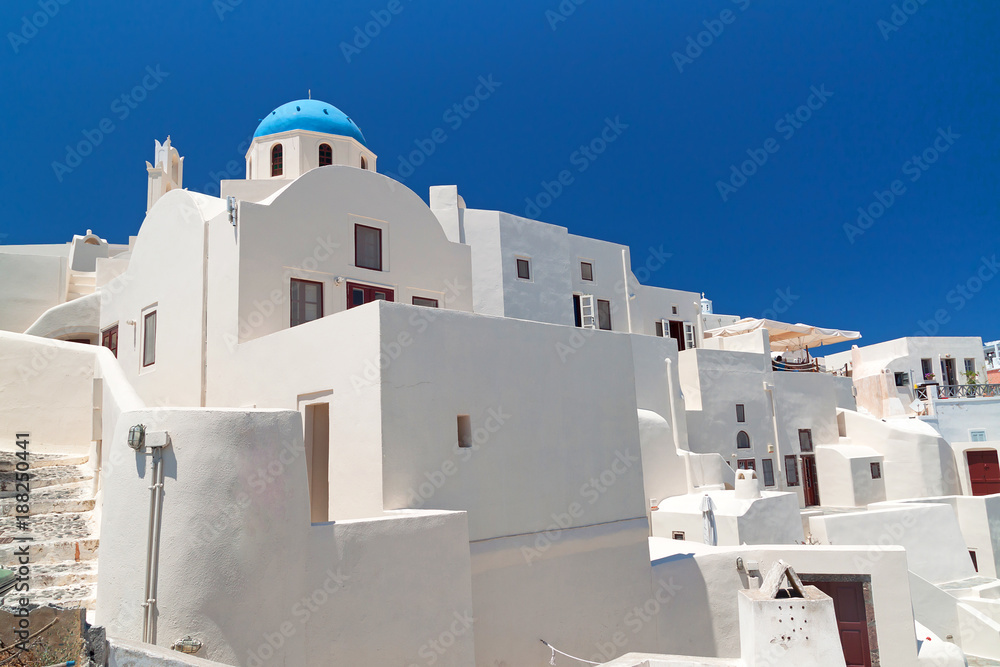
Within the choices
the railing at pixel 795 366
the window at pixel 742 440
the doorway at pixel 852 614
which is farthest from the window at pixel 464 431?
the railing at pixel 795 366

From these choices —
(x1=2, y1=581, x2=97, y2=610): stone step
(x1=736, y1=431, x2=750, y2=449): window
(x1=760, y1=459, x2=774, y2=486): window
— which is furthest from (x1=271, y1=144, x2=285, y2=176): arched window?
(x1=760, y1=459, x2=774, y2=486): window

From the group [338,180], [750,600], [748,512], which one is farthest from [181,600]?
[748,512]

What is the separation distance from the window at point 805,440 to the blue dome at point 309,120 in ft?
70.6

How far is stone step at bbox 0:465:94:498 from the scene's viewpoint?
919 cm

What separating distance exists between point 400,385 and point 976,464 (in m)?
29.8

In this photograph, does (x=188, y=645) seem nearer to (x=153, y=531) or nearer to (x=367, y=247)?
(x=153, y=531)

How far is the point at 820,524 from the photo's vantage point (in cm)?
2014

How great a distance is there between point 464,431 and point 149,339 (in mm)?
7553

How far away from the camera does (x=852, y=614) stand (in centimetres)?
1286

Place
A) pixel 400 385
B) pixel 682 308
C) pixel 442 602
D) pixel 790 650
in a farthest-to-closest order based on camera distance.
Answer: pixel 682 308
pixel 400 385
pixel 442 602
pixel 790 650

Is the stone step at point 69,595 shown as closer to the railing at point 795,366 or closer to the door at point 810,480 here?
the door at point 810,480

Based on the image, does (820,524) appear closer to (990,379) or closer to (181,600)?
(181,600)

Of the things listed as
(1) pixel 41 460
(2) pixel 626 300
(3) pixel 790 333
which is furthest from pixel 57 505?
(3) pixel 790 333

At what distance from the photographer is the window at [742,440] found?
26.8 metres
